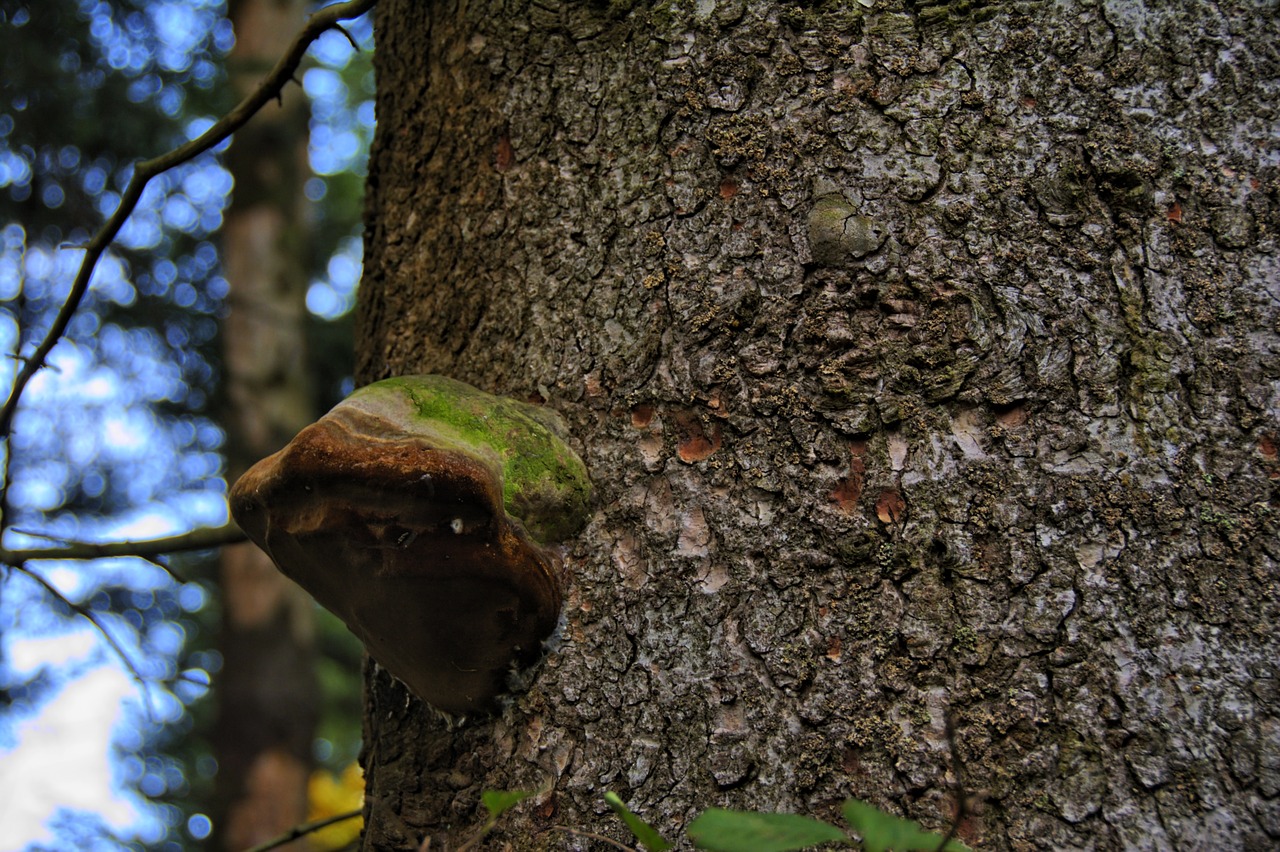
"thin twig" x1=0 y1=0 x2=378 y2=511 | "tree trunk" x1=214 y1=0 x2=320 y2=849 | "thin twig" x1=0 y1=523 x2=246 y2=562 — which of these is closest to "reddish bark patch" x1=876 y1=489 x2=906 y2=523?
"thin twig" x1=0 y1=0 x2=378 y2=511

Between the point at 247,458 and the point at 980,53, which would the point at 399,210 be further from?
the point at 247,458

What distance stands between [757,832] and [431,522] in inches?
20.4

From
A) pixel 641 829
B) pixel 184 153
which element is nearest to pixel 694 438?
pixel 641 829

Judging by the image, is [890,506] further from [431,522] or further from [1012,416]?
[431,522]

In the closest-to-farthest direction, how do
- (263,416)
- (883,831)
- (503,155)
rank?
(883,831)
(503,155)
(263,416)

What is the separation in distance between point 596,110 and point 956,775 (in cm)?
100

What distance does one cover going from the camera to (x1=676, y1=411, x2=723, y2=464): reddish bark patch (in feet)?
3.67

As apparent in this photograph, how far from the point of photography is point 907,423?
1055mm

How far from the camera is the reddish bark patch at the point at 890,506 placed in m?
1.03

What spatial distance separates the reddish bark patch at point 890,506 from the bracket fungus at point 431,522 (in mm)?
379

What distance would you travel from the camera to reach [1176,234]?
1.07 meters

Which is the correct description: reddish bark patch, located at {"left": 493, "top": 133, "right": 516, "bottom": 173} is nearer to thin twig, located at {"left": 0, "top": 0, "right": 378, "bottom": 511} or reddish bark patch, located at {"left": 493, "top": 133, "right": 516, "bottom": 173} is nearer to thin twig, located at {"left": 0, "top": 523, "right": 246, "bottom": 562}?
thin twig, located at {"left": 0, "top": 0, "right": 378, "bottom": 511}

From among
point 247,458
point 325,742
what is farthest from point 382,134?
point 325,742

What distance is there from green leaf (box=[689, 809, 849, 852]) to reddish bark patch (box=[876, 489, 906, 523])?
43 cm
